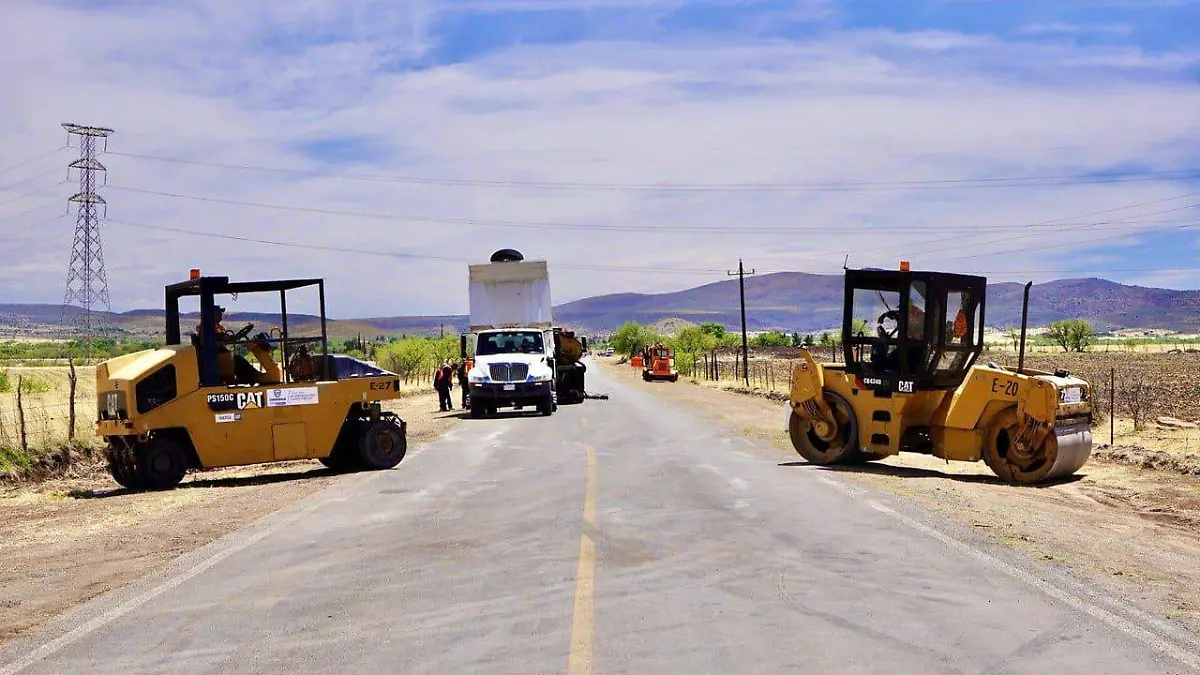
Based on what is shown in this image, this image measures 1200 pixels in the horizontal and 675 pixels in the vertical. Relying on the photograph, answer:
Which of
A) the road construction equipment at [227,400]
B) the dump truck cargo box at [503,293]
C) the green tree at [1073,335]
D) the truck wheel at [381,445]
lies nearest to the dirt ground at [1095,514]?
the truck wheel at [381,445]

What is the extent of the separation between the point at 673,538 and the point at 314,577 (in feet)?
11.1

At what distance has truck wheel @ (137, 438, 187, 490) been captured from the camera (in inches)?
717

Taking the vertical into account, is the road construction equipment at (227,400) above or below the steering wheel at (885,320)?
below

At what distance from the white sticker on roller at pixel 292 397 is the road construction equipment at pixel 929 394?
301 inches

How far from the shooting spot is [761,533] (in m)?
12.0

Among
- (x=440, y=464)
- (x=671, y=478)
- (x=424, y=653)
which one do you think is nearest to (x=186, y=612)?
(x=424, y=653)

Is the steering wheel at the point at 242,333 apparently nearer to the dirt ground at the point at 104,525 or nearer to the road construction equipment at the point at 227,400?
the road construction equipment at the point at 227,400

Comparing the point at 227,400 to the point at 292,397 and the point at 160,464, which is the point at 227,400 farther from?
the point at 160,464

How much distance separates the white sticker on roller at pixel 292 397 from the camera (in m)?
18.9

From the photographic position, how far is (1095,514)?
46.3 feet

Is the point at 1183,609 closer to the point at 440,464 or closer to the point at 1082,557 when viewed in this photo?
the point at 1082,557

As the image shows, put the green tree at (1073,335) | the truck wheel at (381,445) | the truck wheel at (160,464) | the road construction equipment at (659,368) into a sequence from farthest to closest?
the green tree at (1073,335), the road construction equipment at (659,368), the truck wheel at (381,445), the truck wheel at (160,464)

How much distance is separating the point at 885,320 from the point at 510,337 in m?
19.9

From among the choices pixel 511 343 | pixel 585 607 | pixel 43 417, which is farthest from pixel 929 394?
pixel 511 343
